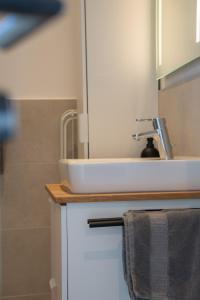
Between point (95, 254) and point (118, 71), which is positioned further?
point (118, 71)

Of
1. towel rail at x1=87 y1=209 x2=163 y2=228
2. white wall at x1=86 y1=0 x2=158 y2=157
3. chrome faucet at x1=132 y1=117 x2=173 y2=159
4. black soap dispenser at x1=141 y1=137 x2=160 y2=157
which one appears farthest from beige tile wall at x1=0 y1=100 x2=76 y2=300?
towel rail at x1=87 y1=209 x2=163 y2=228

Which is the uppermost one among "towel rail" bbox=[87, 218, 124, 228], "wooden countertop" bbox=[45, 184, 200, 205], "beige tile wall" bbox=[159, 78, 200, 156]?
"beige tile wall" bbox=[159, 78, 200, 156]

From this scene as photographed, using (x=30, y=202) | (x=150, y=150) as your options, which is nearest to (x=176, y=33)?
(x=150, y=150)

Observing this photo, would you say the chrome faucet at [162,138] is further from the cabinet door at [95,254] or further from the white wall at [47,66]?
the white wall at [47,66]

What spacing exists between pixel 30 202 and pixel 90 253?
0.97 m

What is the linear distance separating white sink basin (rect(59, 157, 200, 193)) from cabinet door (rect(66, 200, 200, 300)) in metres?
0.06

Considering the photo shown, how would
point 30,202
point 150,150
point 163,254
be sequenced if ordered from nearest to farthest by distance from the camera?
1. point 163,254
2. point 150,150
3. point 30,202

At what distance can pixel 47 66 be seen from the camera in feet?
7.02

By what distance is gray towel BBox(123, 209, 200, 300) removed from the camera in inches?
44.6

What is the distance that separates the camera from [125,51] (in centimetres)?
185

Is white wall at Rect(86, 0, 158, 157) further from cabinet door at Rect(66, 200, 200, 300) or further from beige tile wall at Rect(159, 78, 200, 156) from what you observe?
cabinet door at Rect(66, 200, 200, 300)

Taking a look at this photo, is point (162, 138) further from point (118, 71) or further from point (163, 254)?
point (118, 71)

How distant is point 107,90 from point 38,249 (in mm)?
999

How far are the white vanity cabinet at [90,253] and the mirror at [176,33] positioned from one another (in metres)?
0.69
